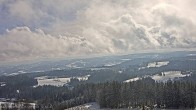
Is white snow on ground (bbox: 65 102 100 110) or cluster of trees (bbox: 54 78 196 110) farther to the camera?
white snow on ground (bbox: 65 102 100 110)

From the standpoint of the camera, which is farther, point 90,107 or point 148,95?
point 90,107

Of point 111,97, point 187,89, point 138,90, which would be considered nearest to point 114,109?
point 111,97

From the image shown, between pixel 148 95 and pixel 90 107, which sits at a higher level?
pixel 148 95

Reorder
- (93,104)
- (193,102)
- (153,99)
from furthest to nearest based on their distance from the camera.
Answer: (93,104) → (153,99) → (193,102)

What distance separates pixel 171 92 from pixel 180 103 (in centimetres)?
646

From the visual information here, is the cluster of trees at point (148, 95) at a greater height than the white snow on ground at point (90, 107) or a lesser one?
greater

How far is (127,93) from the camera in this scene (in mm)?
186125

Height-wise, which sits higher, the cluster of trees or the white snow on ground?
the cluster of trees

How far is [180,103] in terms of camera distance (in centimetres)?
16662

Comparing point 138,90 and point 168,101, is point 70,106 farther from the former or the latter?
point 168,101

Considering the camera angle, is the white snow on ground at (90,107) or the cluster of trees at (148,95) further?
the white snow on ground at (90,107)

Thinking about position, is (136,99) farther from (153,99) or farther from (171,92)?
(171,92)

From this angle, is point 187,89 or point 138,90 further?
point 138,90

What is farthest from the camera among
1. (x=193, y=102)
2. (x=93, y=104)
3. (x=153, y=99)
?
(x=93, y=104)
